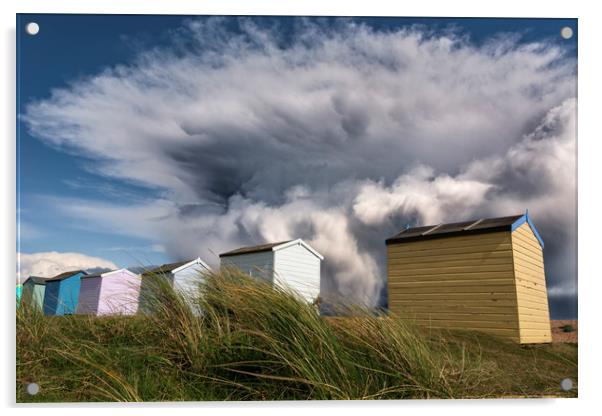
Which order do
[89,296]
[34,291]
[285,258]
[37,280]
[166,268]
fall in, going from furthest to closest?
[285,258] → [89,296] → [166,268] → [34,291] → [37,280]

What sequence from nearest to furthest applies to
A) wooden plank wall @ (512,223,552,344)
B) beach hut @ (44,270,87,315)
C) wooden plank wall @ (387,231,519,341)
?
beach hut @ (44,270,87,315), wooden plank wall @ (512,223,552,344), wooden plank wall @ (387,231,519,341)

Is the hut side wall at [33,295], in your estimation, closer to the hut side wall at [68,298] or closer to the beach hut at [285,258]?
the hut side wall at [68,298]

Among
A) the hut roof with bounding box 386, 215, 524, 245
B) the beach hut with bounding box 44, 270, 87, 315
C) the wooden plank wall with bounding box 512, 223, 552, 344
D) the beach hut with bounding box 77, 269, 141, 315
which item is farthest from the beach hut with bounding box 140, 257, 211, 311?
the wooden plank wall with bounding box 512, 223, 552, 344

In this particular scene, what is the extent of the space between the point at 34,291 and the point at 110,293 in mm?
758

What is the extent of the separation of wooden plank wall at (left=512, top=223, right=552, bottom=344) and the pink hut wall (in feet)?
12.3

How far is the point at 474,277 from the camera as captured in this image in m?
5.07

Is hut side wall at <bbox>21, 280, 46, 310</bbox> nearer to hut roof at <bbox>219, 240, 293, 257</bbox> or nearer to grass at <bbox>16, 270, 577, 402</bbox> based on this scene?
grass at <bbox>16, 270, 577, 402</bbox>

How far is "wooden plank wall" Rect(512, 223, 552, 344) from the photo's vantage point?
15.2ft

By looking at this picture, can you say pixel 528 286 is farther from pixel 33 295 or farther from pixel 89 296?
pixel 33 295

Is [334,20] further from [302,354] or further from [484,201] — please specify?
[302,354]

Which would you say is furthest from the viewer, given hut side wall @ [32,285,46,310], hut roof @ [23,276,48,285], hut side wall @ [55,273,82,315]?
hut side wall @ [55,273,82,315]

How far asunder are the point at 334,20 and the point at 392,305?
3.46 m

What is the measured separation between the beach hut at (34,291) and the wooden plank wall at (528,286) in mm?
4388

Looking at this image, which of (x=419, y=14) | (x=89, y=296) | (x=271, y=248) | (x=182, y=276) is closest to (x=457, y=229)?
(x=271, y=248)
